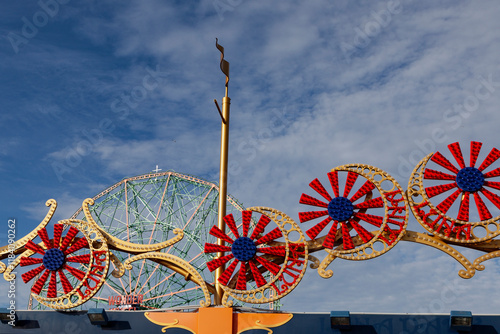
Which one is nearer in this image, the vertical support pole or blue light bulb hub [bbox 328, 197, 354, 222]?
blue light bulb hub [bbox 328, 197, 354, 222]

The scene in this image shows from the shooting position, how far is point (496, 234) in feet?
50.1

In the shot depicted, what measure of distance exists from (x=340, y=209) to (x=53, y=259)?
8.74 metres

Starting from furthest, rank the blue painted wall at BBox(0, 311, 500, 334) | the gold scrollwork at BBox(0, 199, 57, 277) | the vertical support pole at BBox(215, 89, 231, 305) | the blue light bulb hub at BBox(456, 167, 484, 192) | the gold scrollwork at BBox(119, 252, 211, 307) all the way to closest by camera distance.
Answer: the gold scrollwork at BBox(0, 199, 57, 277)
the vertical support pole at BBox(215, 89, 231, 305)
the gold scrollwork at BBox(119, 252, 211, 307)
the blue light bulb hub at BBox(456, 167, 484, 192)
the blue painted wall at BBox(0, 311, 500, 334)

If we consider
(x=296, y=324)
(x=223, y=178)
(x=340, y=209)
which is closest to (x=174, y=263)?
(x=223, y=178)

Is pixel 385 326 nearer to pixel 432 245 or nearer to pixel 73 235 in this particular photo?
pixel 432 245

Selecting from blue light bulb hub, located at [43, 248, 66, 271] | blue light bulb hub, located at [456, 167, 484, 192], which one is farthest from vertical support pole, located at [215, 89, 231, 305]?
blue light bulb hub, located at [456, 167, 484, 192]

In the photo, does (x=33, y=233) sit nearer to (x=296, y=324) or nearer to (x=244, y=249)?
(x=244, y=249)

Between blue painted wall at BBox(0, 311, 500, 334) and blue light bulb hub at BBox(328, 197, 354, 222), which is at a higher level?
blue light bulb hub at BBox(328, 197, 354, 222)

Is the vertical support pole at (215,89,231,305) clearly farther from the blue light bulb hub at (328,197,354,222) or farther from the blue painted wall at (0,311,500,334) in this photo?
the blue light bulb hub at (328,197,354,222)

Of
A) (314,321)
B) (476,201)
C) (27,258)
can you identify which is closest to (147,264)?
(27,258)

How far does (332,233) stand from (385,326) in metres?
2.88

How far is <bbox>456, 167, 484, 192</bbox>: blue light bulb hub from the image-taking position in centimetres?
1585

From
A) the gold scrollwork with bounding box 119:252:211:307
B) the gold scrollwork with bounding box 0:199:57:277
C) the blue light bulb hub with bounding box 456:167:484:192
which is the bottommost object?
the gold scrollwork with bounding box 119:252:211:307

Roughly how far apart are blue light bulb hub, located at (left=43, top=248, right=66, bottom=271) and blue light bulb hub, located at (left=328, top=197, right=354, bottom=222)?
8216 millimetres
